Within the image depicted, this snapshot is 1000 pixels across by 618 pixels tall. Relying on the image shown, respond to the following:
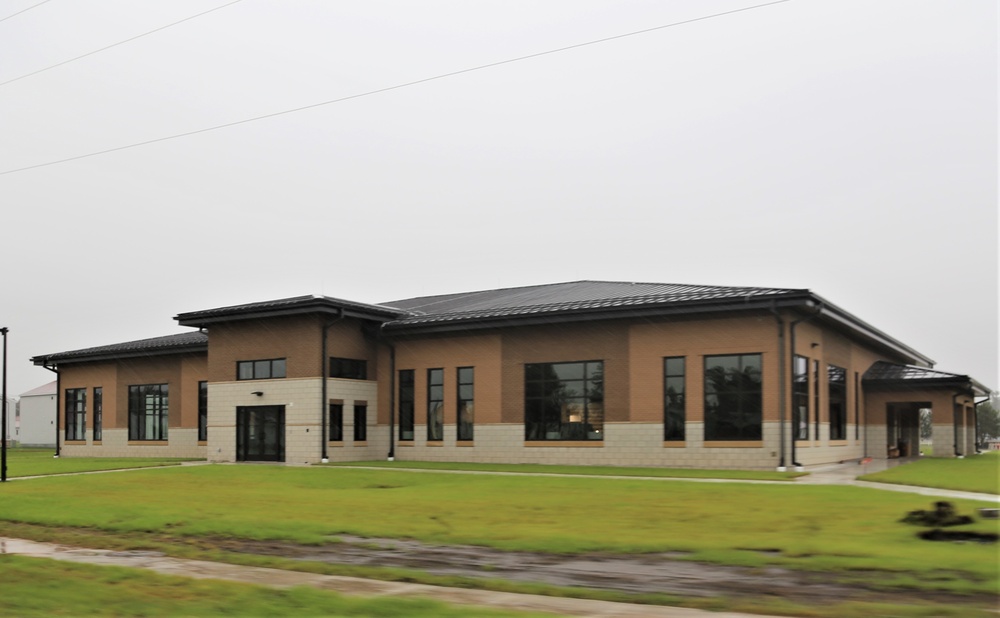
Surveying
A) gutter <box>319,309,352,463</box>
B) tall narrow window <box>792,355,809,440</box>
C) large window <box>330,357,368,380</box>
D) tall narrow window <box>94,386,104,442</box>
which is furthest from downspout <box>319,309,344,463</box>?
tall narrow window <box>94,386,104,442</box>

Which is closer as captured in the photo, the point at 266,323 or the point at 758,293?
the point at 758,293

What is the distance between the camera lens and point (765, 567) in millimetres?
11211

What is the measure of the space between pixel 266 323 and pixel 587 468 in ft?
50.0

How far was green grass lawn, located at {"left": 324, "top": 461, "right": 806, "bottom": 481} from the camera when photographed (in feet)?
88.0

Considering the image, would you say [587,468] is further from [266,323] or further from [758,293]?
[266,323]

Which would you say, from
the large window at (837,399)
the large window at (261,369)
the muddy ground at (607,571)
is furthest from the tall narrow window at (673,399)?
the muddy ground at (607,571)

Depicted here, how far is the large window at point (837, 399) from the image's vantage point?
36.1m

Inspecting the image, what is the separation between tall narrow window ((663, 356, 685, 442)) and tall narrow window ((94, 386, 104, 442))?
32.9 metres

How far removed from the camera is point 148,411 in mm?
47688

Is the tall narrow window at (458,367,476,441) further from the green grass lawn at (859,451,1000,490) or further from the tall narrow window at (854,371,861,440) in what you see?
the tall narrow window at (854,371,861,440)

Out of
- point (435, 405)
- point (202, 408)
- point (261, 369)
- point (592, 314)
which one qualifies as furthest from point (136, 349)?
point (592, 314)

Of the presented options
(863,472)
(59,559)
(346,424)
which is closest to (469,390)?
(346,424)

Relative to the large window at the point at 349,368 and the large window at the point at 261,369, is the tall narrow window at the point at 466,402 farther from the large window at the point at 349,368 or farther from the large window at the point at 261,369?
the large window at the point at 261,369

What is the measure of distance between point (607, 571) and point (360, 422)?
28040 mm
